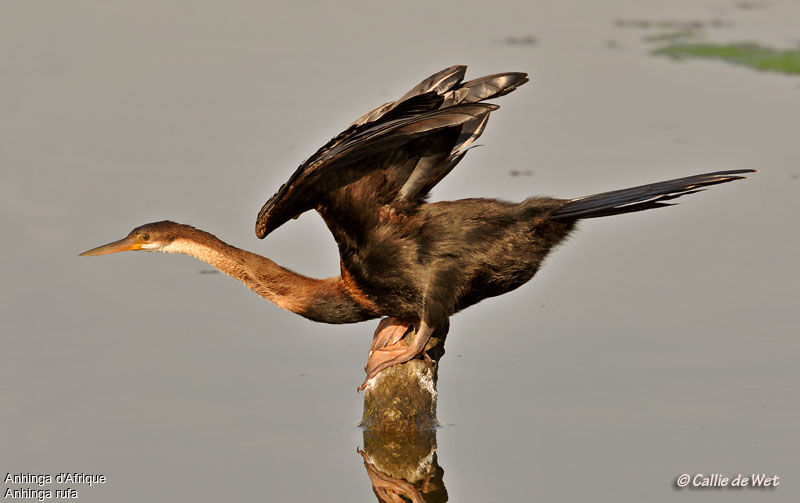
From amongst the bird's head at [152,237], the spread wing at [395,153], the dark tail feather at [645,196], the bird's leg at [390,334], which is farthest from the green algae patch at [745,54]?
the bird's head at [152,237]

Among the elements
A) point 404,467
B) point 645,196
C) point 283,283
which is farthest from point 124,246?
point 645,196

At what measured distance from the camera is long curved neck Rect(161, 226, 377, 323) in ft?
22.3

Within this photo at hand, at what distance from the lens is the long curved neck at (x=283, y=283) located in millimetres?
6801

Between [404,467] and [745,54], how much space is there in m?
7.60

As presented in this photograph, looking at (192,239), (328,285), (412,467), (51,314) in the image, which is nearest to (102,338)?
(51,314)

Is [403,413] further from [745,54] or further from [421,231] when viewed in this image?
[745,54]

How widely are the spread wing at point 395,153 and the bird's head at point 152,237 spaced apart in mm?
570

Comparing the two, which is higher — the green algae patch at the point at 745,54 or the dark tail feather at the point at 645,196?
the dark tail feather at the point at 645,196

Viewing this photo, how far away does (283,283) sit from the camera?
6.88 metres

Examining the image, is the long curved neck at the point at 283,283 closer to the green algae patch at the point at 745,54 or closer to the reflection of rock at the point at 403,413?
the reflection of rock at the point at 403,413

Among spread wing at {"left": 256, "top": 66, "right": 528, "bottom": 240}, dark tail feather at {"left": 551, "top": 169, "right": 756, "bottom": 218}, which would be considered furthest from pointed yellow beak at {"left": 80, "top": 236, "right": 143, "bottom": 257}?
dark tail feather at {"left": 551, "top": 169, "right": 756, "bottom": 218}

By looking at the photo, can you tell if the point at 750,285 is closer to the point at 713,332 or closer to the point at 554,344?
the point at 713,332

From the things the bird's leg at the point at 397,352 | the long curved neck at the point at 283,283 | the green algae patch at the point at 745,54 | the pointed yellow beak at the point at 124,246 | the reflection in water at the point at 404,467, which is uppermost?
the pointed yellow beak at the point at 124,246

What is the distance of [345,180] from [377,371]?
0.93m
